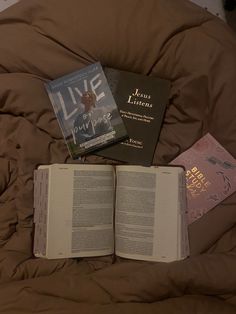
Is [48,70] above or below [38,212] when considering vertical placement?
above

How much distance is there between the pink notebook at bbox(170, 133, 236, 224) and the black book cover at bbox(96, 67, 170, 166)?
0.08 m

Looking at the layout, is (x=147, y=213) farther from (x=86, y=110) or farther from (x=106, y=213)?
(x=86, y=110)

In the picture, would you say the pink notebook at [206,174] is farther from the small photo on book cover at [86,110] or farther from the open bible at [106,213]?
the small photo on book cover at [86,110]

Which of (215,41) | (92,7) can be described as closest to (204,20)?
(215,41)

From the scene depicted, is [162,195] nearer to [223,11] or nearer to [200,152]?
[200,152]

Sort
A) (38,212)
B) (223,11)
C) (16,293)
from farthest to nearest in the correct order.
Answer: (223,11) → (38,212) → (16,293)

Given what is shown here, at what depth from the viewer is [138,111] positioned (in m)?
1.09

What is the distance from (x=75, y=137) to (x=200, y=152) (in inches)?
12.0

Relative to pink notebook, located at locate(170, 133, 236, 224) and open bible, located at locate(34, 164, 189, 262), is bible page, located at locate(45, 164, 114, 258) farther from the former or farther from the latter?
pink notebook, located at locate(170, 133, 236, 224)

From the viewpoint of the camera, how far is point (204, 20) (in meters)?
1.08

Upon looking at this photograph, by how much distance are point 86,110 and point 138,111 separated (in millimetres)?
127

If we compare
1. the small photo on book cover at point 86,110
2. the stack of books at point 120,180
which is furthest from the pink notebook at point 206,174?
the small photo on book cover at point 86,110

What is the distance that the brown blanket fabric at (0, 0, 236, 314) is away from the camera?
1.03m

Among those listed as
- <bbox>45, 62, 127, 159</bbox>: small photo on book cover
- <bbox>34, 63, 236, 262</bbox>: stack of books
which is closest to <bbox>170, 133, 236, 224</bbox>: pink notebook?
<bbox>34, 63, 236, 262</bbox>: stack of books
